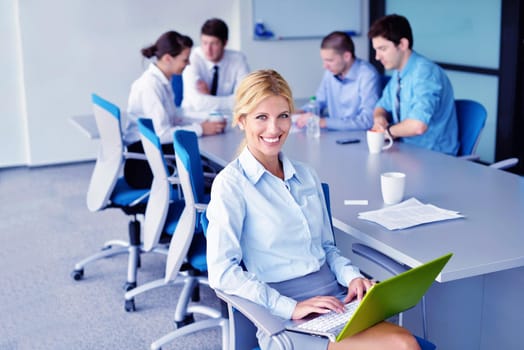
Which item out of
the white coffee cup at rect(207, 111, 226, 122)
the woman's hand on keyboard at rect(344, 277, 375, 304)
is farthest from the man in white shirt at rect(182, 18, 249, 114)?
the woman's hand on keyboard at rect(344, 277, 375, 304)

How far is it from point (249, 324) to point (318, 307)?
27 cm

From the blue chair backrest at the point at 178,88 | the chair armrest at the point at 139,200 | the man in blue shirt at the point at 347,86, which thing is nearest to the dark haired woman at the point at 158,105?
the chair armrest at the point at 139,200

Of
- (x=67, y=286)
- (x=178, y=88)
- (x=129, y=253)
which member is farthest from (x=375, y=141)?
(x=178, y=88)

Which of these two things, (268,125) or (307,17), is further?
(307,17)

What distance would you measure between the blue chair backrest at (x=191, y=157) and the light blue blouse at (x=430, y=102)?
4.03ft

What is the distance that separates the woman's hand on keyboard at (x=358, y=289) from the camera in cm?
229

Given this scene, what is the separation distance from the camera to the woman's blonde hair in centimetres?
239

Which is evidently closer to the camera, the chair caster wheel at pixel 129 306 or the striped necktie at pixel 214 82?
the chair caster wheel at pixel 129 306

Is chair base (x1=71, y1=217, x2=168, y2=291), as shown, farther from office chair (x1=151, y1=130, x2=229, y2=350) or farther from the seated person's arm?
the seated person's arm

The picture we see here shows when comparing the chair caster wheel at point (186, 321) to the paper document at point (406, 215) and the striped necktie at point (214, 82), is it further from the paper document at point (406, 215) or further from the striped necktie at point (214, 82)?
the striped necktie at point (214, 82)

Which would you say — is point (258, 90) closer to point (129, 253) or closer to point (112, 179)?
point (112, 179)

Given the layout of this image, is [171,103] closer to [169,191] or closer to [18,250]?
[169,191]

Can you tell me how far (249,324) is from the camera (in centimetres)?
234

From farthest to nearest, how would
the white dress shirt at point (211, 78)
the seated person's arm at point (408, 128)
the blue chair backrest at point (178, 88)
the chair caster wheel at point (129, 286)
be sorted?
the blue chair backrest at point (178, 88) → the white dress shirt at point (211, 78) → the chair caster wheel at point (129, 286) → the seated person's arm at point (408, 128)
